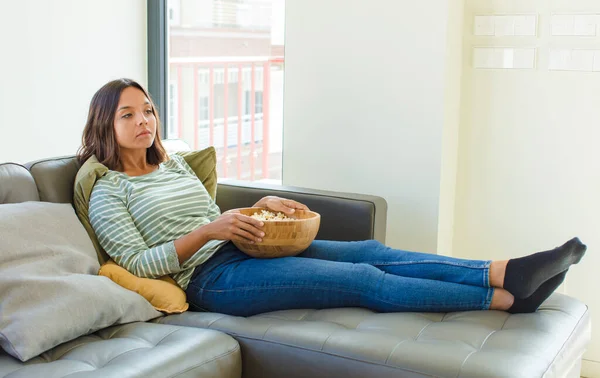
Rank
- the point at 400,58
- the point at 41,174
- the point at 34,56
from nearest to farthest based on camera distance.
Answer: the point at 41,174
the point at 400,58
the point at 34,56

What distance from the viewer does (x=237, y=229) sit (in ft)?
7.07

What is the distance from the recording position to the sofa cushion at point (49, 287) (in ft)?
5.80

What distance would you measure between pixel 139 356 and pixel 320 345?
433 millimetres

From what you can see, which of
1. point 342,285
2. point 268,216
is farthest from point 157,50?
point 342,285

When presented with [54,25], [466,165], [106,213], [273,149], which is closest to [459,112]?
[466,165]

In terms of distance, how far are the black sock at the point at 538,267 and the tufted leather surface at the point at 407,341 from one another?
0.09 m

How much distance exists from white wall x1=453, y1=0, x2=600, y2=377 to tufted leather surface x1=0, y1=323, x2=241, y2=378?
1.44 meters

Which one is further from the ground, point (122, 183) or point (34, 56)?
point (34, 56)

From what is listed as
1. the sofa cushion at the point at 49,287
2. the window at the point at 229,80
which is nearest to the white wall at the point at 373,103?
the window at the point at 229,80

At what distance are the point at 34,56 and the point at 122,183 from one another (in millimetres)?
1140

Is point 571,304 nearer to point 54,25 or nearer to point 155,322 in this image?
point 155,322

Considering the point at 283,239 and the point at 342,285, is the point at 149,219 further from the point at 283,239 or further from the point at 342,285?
the point at 342,285

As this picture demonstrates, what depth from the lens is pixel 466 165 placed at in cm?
303

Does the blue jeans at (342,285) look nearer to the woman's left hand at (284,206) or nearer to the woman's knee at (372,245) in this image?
the woman's knee at (372,245)
